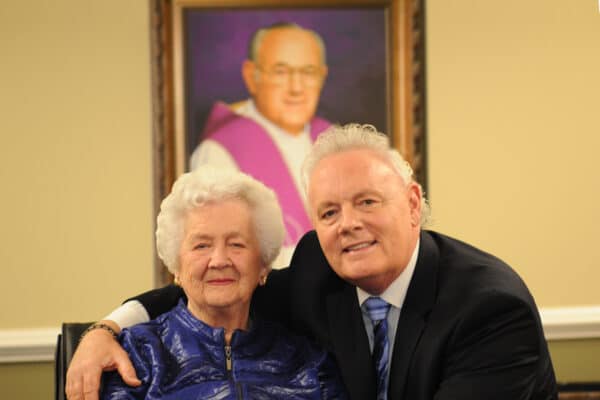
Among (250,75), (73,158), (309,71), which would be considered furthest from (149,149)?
(309,71)

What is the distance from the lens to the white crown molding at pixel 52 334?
3.38m

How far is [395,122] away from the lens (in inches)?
139

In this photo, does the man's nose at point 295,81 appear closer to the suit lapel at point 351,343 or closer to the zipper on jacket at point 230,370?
the suit lapel at point 351,343

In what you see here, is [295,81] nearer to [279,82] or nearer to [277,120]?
[279,82]

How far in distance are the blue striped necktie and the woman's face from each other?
336 millimetres

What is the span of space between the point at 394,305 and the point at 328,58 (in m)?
1.60

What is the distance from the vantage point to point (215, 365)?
207 cm

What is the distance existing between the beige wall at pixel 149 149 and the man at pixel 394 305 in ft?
3.99

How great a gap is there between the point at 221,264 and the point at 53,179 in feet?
5.18

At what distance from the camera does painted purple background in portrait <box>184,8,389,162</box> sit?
3.47 metres

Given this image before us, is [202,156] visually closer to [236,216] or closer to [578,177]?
[236,216]

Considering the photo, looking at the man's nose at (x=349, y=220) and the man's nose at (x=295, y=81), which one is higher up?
the man's nose at (x=295, y=81)

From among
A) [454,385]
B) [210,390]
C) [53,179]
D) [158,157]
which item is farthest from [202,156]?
[454,385]

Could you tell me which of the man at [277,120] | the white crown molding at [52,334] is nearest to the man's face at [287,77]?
the man at [277,120]
